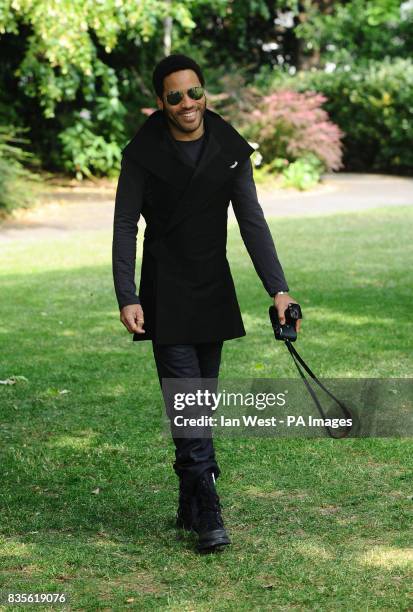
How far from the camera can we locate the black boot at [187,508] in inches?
172

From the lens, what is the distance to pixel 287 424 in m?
6.21

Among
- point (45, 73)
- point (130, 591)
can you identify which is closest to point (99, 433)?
point (130, 591)

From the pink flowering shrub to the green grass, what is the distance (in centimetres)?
1111

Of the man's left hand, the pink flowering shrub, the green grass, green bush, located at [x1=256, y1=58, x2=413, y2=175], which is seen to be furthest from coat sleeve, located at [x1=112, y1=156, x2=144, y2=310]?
green bush, located at [x1=256, y1=58, x2=413, y2=175]

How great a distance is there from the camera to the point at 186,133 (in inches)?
Answer: 170

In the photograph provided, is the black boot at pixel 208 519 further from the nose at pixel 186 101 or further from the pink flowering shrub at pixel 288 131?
the pink flowering shrub at pixel 288 131

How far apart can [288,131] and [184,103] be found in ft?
56.5

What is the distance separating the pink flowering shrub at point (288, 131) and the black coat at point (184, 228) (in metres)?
16.7

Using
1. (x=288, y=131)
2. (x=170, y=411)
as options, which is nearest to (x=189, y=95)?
(x=170, y=411)

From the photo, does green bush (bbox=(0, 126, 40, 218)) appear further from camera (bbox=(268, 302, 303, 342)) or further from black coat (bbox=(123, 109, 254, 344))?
camera (bbox=(268, 302, 303, 342))

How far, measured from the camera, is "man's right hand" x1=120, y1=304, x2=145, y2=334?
422 centimetres

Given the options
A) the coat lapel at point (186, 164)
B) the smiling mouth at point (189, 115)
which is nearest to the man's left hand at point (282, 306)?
the coat lapel at point (186, 164)

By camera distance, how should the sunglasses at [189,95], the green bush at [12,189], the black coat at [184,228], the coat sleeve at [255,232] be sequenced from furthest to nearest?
the green bush at [12,189]
the coat sleeve at [255,232]
the black coat at [184,228]
the sunglasses at [189,95]

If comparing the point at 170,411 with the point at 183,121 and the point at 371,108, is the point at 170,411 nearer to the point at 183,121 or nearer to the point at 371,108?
the point at 183,121
